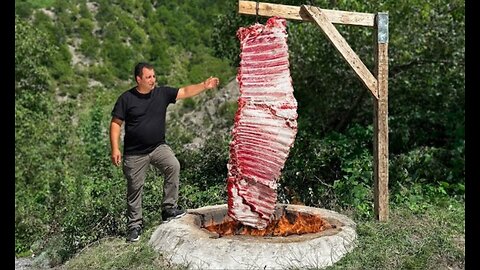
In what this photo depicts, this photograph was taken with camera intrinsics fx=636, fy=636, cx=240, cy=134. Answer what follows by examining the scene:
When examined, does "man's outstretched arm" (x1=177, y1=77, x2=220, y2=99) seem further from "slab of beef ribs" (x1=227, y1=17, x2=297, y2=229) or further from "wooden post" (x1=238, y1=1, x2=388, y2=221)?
"wooden post" (x1=238, y1=1, x2=388, y2=221)

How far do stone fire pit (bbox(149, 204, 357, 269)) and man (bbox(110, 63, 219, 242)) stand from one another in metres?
0.61

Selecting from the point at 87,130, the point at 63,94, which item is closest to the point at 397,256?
the point at 87,130

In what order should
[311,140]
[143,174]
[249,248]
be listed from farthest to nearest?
1. [311,140]
2. [143,174]
3. [249,248]

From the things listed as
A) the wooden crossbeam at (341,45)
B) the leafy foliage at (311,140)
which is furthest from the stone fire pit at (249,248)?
the wooden crossbeam at (341,45)

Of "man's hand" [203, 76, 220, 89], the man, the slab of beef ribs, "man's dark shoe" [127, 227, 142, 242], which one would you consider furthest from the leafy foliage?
"man's hand" [203, 76, 220, 89]

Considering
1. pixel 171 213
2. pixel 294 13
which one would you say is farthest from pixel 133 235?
pixel 294 13

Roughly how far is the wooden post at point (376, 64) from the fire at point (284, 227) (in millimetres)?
1032

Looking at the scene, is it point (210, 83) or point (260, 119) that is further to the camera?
point (210, 83)

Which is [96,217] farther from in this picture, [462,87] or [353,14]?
[462,87]

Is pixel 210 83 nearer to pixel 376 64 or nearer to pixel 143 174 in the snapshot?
pixel 143 174

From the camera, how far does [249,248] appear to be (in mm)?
5719

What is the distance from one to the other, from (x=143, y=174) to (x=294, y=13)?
241 cm

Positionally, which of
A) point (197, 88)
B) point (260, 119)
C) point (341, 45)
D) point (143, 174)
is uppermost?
point (341, 45)

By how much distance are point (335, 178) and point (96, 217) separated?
4.05 meters
